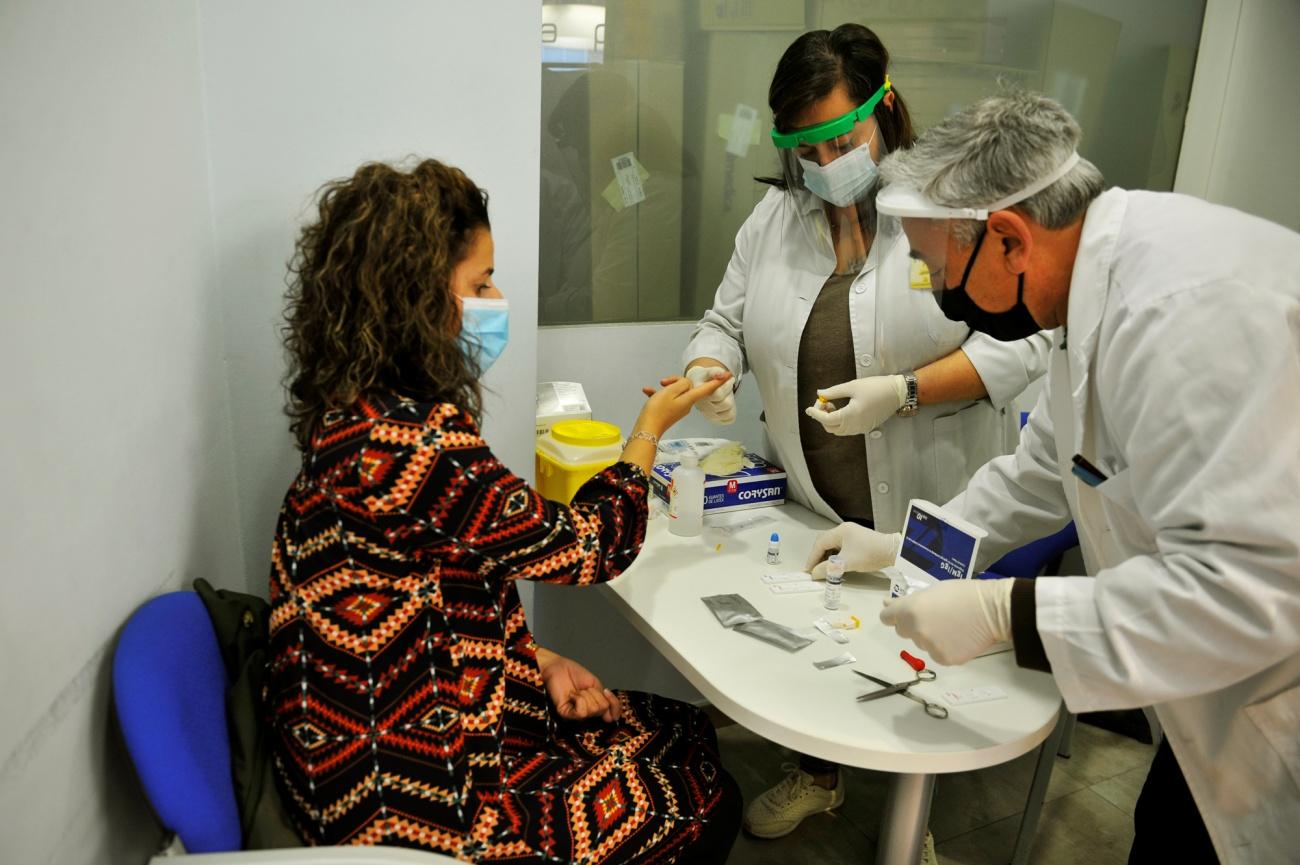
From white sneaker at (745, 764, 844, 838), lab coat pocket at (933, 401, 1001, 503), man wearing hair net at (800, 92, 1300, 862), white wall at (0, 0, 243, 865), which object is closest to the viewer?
white wall at (0, 0, 243, 865)

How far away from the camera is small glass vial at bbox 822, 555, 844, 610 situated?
4.90 feet

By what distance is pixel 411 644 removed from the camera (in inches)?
44.4

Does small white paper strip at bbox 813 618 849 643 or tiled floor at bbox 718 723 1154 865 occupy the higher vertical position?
small white paper strip at bbox 813 618 849 643

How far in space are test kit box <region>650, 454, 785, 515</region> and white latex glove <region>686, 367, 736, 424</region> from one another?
135 millimetres

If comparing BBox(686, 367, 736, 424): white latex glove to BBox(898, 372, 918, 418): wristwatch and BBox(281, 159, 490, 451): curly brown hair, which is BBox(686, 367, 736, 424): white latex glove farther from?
BBox(281, 159, 490, 451): curly brown hair

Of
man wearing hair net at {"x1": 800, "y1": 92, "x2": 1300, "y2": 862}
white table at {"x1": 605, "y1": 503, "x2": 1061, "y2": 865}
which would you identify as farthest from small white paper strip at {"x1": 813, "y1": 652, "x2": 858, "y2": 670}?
man wearing hair net at {"x1": 800, "y1": 92, "x2": 1300, "y2": 862}

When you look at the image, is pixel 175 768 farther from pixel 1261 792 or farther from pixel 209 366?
pixel 1261 792

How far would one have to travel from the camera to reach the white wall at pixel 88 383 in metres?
0.82

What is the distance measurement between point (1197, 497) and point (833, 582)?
0.68m

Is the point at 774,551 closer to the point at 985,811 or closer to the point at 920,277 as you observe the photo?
the point at 920,277

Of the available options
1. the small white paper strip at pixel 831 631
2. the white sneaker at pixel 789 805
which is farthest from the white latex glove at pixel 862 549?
the white sneaker at pixel 789 805

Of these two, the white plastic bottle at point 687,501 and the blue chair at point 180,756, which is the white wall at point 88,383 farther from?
the white plastic bottle at point 687,501

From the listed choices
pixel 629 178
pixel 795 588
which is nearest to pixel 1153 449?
pixel 795 588

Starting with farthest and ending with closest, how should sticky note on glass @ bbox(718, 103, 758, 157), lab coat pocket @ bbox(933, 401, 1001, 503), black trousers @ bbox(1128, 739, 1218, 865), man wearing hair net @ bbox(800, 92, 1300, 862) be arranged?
1. sticky note on glass @ bbox(718, 103, 758, 157)
2. lab coat pocket @ bbox(933, 401, 1001, 503)
3. black trousers @ bbox(1128, 739, 1218, 865)
4. man wearing hair net @ bbox(800, 92, 1300, 862)
